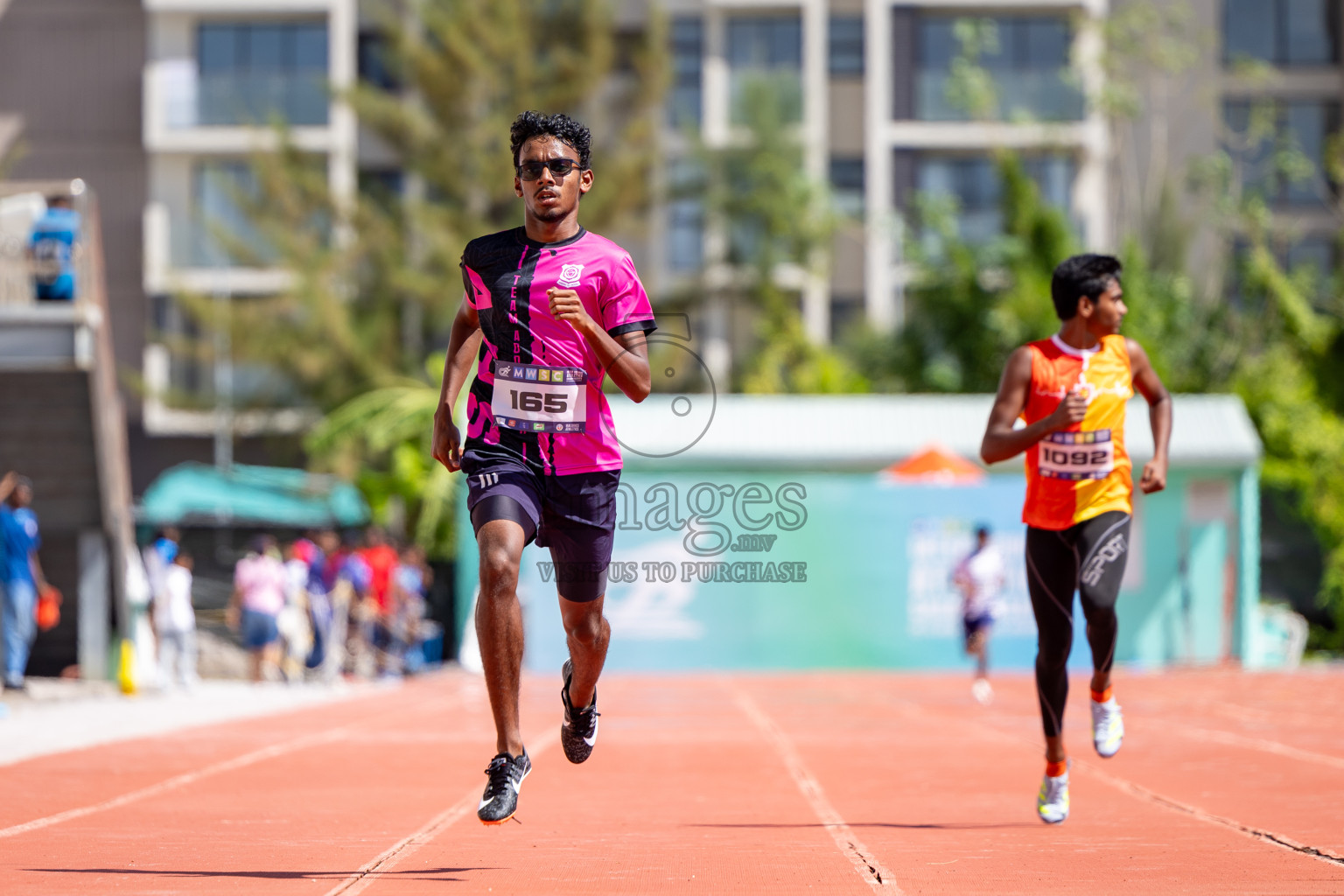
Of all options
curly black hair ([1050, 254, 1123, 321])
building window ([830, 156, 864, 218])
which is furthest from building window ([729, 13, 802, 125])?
curly black hair ([1050, 254, 1123, 321])

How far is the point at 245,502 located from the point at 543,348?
24.3 metres

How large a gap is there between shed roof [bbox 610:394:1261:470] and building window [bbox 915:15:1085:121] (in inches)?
740

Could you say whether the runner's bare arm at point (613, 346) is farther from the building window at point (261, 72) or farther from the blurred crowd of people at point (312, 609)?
the building window at point (261, 72)

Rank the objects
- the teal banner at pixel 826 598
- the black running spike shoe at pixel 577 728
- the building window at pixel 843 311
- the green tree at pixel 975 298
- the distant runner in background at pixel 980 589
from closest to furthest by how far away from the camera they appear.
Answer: the black running spike shoe at pixel 577 728
the distant runner in background at pixel 980 589
the teal banner at pixel 826 598
the green tree at pixel 975 298
the building window at pixel 843 311

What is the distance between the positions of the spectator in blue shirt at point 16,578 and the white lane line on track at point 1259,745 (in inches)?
354

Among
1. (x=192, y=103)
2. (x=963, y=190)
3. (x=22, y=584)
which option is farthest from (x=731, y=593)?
(x=192, y=103)

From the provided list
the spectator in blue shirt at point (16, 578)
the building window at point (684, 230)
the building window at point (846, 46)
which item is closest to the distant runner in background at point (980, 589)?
the spectator in blue shirt at point (16, 578)

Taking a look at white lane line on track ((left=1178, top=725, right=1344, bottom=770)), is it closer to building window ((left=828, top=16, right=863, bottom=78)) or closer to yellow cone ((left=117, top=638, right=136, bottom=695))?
yellow cone ((left=117, top=638, right=136, bottom=695))

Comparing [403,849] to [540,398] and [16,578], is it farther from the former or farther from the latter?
[16,578]

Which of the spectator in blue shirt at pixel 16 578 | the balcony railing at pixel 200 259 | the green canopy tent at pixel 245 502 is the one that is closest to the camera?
the spectator in blue shirt at pixel 16 578

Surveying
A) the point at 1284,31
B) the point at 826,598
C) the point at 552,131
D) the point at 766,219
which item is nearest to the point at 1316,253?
the point at 1284,31

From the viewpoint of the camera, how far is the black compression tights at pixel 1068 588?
707 cm

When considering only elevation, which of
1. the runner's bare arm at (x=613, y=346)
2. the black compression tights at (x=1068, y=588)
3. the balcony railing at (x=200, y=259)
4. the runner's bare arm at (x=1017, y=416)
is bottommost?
the black compression tights at (x=1068, y=588)

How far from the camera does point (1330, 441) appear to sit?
26.5 metres
